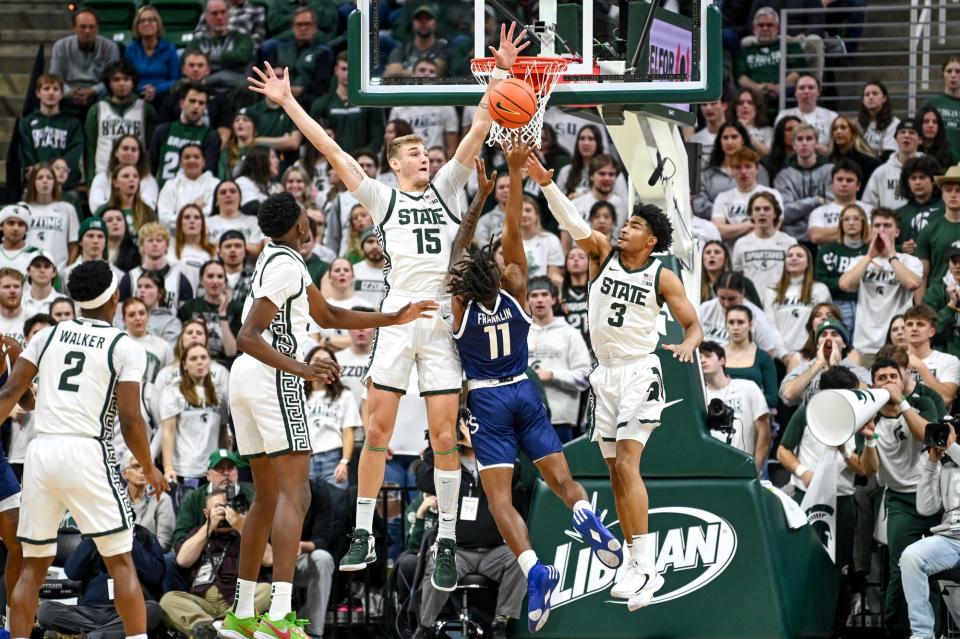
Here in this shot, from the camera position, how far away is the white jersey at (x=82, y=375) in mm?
9570

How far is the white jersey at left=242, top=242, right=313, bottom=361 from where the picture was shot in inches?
362

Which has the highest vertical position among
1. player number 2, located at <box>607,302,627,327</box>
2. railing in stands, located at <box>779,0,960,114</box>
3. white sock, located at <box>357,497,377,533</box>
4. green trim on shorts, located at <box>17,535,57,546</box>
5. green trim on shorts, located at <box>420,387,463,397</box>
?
railing in stands, located at <box>779,0,960,114</box>

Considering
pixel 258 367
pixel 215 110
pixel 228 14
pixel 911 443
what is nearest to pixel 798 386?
pixel 911 443

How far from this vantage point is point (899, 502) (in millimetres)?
12039

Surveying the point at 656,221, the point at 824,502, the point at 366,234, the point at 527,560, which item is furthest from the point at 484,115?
the point at 366,234

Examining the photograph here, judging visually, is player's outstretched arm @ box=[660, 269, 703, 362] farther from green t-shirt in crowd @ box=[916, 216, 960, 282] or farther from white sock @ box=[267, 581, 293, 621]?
green t-shirt in crowd @ box=[916, 216, 960, 282]

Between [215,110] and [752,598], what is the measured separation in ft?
29.6

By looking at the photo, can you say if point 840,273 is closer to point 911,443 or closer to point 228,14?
point 911,443

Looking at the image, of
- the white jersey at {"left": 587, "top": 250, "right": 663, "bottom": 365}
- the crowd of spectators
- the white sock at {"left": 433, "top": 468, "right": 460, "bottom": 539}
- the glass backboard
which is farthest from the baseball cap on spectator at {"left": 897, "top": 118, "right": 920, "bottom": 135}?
the white sock at {"left": 433, "top": 468, "right": 460, "bottom": 539}

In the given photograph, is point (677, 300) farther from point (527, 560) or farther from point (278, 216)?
point (278, 216)

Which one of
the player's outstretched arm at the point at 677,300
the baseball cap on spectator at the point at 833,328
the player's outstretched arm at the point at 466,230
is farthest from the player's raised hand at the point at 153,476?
the baseball cap on spectator at the point at 833,328

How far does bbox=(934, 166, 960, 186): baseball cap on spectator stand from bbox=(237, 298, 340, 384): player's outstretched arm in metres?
7.41

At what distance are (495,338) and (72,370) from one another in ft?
8.17

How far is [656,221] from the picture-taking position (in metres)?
10.2
